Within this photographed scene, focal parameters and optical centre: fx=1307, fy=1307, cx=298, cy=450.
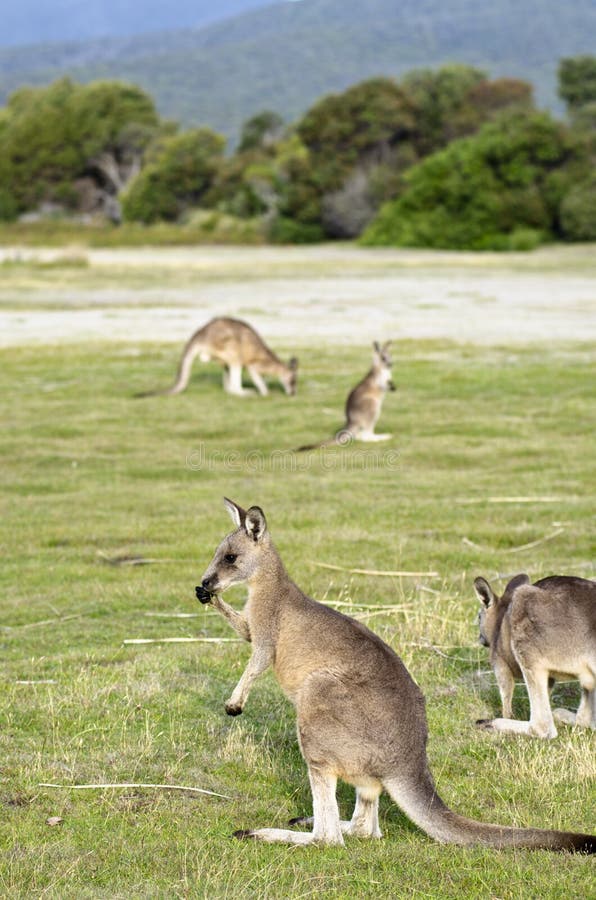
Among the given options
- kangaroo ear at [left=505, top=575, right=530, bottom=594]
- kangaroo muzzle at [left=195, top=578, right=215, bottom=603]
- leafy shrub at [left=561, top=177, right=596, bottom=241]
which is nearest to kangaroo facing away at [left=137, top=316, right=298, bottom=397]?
kangaroo ear at [left=505, top=575, right=530, bottom=594]

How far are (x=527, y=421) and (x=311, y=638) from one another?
12.4m

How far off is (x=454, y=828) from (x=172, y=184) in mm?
78522

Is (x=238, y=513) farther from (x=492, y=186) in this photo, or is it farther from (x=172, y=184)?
(x=172, y=184)

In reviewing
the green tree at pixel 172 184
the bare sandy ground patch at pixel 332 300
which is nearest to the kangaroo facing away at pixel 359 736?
the bare sandy ground patch at pixel 332 300

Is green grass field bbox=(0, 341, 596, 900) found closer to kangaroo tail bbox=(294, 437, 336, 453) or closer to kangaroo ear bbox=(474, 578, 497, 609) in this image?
kangaroo tail bbox=(294, 437, 336, 453)

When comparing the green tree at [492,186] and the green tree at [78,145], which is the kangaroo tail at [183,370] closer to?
the green tree at [492,186]

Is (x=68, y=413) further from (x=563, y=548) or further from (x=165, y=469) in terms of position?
(x=563, y=548)

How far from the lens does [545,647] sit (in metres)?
5.91

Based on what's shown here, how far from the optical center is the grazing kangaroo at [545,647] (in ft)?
19.3

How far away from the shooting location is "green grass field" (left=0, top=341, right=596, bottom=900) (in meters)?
4.82

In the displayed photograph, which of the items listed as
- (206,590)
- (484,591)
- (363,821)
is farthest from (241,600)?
(363,821)

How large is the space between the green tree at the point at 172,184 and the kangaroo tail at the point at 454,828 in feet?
256

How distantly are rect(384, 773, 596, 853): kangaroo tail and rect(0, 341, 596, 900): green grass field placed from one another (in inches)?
2.4

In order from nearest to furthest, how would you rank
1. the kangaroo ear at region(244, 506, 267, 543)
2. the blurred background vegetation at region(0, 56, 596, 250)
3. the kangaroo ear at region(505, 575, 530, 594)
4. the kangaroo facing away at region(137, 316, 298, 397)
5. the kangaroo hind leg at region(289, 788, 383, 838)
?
the kangaroo hind leg at region(289, 788, 383, 838), the kangaroo ear at region(244, 506, 267, 543), the kangaroo ear at region(505, 575, 530, 594), the kangaroo facing away at region(137, 316, 298, 397), the blurred background vegetation at region(0, 56, 596, 250)
